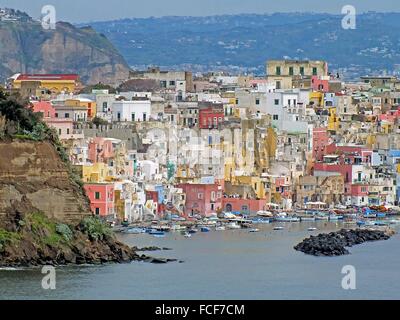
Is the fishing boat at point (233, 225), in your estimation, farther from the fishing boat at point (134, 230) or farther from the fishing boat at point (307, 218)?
the fishing boat at point (307, 218)

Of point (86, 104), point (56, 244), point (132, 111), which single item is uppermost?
point (86, 104)

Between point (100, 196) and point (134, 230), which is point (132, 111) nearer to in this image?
point (100, 196)

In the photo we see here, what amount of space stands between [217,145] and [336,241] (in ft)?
43.7

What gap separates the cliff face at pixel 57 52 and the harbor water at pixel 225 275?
213ft

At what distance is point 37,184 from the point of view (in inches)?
1845

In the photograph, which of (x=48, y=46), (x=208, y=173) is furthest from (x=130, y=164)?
(x=48, y=46)

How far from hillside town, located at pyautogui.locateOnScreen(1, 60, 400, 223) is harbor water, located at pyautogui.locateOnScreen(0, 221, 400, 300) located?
6063mm

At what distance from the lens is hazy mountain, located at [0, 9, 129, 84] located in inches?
4678

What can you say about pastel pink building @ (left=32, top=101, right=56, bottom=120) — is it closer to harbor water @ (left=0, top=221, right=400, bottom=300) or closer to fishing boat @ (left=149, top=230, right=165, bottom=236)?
fishing boat @ (left=149, top=230, right=165, bottom=236)

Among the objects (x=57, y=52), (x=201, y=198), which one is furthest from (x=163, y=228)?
(x=57, y=52)

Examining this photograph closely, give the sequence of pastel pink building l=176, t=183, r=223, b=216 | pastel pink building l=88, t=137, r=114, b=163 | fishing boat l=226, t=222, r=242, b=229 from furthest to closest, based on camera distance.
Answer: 1. pastel pink building l=176, t=183, r=223, b=216
2. pastel pink building l=88, t=137, r=114, b=163
3. fishing boat l=226, t=222, r=242, b=229

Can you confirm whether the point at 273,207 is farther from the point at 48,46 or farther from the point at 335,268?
the point at 48,46

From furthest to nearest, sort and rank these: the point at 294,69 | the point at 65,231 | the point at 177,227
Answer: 1. the point at 294,69
2. the point at 177,227
3. the point at 65,231

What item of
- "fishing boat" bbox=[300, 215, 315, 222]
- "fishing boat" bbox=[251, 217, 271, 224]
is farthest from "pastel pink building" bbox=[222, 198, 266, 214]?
"fishing boat" bbox=[300, 215, 315, 222]
